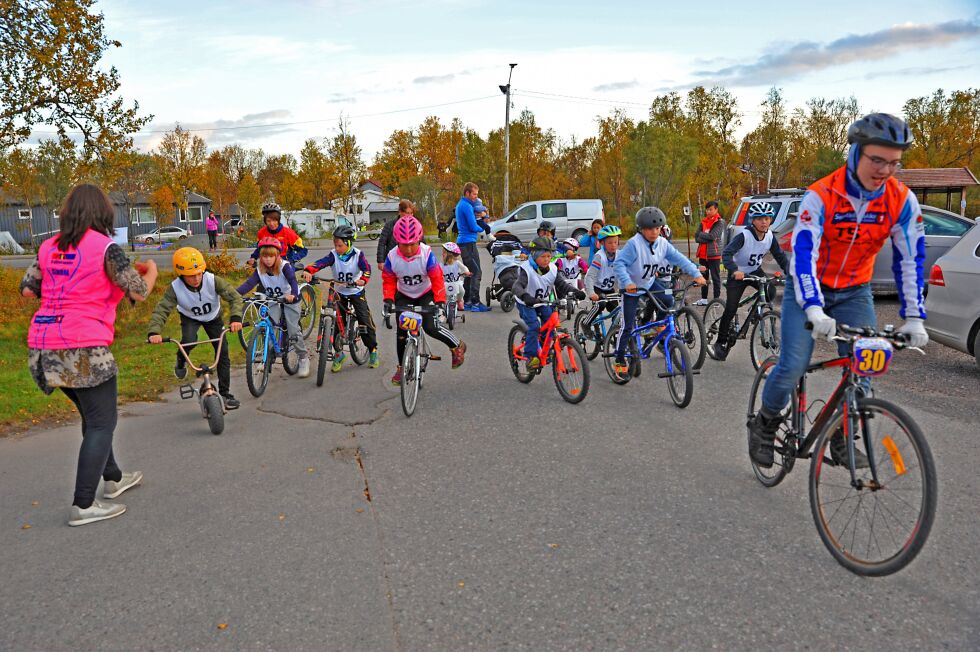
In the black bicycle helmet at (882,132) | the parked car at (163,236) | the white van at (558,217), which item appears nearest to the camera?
the black bicycle helmet at (882,132)

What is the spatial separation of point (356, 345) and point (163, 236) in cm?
5998

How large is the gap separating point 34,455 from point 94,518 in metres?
1.96

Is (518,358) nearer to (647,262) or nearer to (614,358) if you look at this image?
(614,358)

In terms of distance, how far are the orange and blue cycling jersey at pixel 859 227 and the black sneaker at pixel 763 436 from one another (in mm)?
933

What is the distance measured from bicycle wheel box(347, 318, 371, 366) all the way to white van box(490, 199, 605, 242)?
21757mm

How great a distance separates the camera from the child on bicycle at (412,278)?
7449mm

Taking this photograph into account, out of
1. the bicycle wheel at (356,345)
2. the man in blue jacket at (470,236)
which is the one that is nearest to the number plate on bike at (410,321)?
the bicycle wheel at (356,345)

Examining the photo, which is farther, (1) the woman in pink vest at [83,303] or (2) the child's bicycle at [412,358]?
(2) the child's bicycle at [412,358]

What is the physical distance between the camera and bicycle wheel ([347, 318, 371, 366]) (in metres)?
9.15

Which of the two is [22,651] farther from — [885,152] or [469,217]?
[469,217]

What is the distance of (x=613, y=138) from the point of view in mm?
49500

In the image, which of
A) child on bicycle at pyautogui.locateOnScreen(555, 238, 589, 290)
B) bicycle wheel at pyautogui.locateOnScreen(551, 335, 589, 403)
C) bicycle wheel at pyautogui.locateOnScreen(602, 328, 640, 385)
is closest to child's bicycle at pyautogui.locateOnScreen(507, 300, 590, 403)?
bicycle wheel at pyautogui.locateOnScreen(551, 335, 589, 403)

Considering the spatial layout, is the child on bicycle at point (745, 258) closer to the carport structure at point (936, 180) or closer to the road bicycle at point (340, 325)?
the road bicycle at point (340, 325)

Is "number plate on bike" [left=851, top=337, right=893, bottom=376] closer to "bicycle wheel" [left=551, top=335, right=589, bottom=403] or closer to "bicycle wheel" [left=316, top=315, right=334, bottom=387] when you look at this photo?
"bicycle wheel" [left=551, top=335, right=589, bottom=403]
